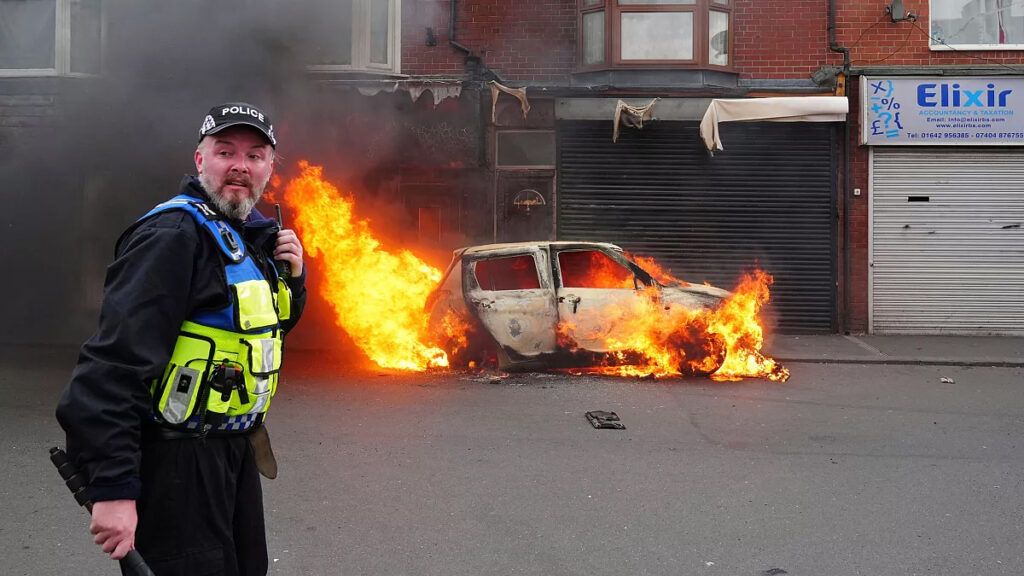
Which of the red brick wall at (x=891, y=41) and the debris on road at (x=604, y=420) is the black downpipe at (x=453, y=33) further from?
the debris on road at (x=604, y=420)

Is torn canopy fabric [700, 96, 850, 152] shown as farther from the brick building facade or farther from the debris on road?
the debris on road

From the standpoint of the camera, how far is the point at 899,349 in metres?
9.84

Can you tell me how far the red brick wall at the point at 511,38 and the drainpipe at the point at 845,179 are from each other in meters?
3.87

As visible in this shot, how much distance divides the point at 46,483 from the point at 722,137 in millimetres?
9745

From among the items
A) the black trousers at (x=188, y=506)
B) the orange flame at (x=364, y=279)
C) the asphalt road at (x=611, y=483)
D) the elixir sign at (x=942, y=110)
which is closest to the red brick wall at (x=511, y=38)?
the orange flame at (x=364, y=279)

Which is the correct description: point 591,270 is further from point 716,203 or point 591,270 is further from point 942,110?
point 942,110

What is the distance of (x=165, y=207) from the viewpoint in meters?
1.88

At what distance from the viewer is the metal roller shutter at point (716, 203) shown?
444 inches

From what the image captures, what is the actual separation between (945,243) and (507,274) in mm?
7354

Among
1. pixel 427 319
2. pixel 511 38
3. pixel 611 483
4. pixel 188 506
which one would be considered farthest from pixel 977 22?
pixel 188 506

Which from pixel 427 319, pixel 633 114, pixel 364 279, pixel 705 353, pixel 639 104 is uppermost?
pixel 639 104

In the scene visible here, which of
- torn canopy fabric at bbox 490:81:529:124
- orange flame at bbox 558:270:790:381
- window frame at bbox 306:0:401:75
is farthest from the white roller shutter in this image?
window frame at bbox 306:0:401:75

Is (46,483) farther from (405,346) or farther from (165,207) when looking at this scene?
(405,346)

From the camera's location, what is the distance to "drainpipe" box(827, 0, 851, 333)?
36.4 ft
